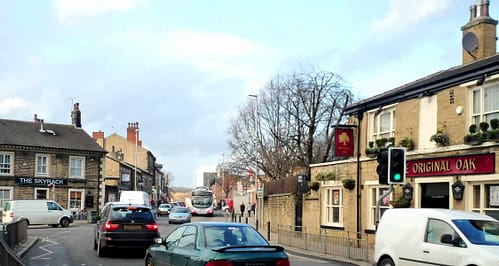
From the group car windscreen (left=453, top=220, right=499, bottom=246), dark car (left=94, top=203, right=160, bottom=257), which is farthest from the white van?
dark car (left=94, top=203, right=160, bottom=257)

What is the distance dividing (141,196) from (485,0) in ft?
100

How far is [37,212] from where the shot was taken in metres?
39.2

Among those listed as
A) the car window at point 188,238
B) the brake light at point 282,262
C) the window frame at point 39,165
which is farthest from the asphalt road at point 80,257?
the window frame at point 39,165

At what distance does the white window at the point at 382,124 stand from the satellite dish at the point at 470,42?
141 inches

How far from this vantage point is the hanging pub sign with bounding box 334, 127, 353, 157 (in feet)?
86.7

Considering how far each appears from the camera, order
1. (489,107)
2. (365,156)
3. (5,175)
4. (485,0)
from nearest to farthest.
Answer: (489,107) < (485,0) < (365,156) < (5,175)

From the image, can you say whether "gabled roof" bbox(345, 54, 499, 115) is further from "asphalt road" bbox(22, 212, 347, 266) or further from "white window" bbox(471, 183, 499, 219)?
"asphalt road" bbox(22, 212, 347, 266)

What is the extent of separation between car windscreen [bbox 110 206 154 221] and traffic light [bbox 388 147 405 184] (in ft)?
25.2

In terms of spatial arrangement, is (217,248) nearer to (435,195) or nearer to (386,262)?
(386,262)

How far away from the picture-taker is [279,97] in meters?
47.8

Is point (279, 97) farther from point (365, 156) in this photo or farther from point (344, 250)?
point (344, 250)

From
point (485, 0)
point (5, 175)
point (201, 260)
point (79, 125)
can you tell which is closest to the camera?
point (201, 260)

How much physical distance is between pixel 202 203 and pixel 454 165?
47.2 metres

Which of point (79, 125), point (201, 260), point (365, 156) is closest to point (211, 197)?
point (79, 125)
